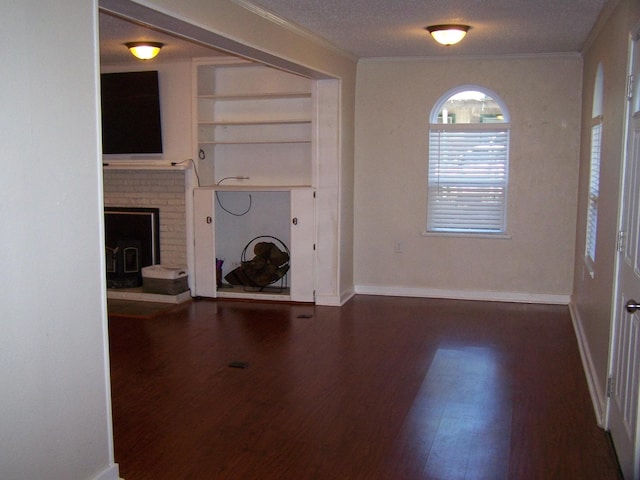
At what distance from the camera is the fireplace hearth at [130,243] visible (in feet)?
23.0

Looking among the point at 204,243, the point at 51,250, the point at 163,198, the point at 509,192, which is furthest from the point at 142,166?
the point at 51,250

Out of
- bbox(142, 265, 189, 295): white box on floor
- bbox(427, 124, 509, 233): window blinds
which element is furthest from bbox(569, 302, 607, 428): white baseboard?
bbox(142, 265, 189, 295): white box on floor

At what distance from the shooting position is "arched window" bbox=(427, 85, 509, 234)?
671 cm

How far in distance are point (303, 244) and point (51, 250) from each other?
4108 millimetres

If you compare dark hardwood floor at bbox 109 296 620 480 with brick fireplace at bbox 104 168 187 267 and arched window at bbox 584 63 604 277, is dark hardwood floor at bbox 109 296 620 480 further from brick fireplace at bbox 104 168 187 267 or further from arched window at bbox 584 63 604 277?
brick fireplace at bbox 104 168 187 267

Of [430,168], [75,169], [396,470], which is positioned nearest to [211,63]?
[430,168]

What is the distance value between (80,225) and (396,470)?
71.1 inches

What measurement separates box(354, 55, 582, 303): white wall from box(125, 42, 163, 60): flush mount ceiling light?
2.10 m

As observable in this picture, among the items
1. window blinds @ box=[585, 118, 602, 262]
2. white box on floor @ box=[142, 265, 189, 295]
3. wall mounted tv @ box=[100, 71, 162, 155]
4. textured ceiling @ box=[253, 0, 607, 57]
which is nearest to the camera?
textured ceiling @ box=[253, 0, 607, 57]

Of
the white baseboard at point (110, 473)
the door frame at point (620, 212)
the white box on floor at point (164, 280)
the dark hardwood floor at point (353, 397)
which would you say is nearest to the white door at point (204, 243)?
the white box on floor at point (164, 280)

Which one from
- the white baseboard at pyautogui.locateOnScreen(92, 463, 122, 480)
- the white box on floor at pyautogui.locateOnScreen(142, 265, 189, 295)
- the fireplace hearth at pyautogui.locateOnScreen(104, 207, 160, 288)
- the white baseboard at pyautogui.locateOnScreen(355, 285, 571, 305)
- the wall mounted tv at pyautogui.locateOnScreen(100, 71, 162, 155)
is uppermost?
the wall mounted tv at pyautogui.locateOnScreen(100, 71, 162, 155)

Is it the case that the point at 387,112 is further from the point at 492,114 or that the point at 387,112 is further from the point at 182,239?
the point at 182,239

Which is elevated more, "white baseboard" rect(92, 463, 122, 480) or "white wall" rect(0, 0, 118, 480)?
"white wall" rect(0, 0, 118, 480)

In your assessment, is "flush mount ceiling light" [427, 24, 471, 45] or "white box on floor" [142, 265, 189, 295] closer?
"flush mount ceiling light" [427, 24, 471, 45]
